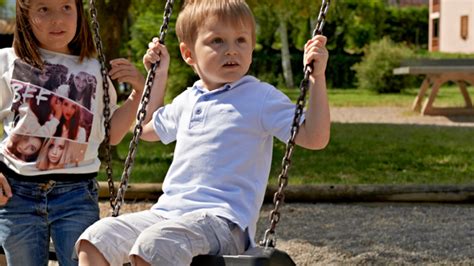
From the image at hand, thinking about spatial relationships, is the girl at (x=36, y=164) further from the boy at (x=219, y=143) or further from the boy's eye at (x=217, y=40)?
the boy's eye at (x=217, y=40)

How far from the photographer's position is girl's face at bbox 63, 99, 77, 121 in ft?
8.72

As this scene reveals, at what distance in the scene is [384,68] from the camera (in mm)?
19719

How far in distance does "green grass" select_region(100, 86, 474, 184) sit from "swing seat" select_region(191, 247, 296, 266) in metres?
4.44

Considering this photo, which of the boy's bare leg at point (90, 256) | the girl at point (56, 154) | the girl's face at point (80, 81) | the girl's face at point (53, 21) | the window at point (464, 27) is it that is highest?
the girl's face at point (53, 21)

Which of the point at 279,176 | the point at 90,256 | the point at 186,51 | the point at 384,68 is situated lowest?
the point at 384,68

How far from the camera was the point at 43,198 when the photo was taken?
2.65 meters

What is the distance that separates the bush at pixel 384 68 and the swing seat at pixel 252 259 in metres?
17.2

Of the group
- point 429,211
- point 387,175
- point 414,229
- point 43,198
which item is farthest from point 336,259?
point 387,175

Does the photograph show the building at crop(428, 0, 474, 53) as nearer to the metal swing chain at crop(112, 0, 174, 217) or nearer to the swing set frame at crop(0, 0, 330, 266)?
the swing set frame at crop(0, 0, 330, 266)

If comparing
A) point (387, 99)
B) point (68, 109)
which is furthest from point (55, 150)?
point (387, 99)

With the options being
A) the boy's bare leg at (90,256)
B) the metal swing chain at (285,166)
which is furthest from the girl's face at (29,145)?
the metal swing chain at (285,166)

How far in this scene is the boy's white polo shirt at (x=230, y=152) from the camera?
233cm

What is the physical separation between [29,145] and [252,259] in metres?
0.87

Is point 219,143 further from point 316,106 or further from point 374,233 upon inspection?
point 374,233
